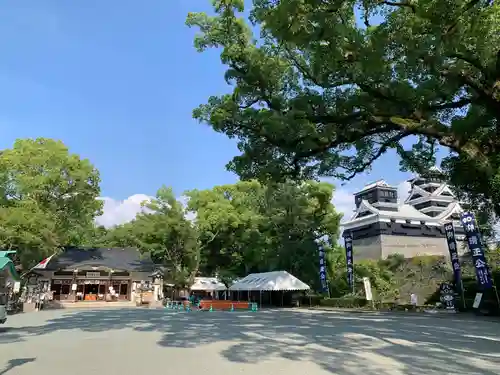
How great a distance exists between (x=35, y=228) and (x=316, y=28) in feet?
72.3

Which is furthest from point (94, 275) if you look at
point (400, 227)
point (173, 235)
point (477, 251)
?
point (400, 227)

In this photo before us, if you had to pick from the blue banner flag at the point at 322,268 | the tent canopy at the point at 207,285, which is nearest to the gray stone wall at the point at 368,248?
the blue banner flag at the point at 322,268

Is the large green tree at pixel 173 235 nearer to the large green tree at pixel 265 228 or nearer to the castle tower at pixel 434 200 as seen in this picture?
the large green tree at pixel 265 228

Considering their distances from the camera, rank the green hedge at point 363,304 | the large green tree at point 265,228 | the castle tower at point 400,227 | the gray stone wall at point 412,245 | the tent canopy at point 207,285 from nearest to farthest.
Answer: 1. the green hedge at point 363,304
2. the large green tree at point 265,228
3. the tent canopy at point 207,285
4. the gray stone wall at point 412,245
5. the castle tower at point 400,227

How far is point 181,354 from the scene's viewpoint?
7246mm

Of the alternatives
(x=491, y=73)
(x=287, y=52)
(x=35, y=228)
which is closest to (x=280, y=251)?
(x=35, y=228)

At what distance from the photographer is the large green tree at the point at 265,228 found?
94.5 ft

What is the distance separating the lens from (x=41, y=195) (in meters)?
26.1

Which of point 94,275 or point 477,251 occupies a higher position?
point 94,275

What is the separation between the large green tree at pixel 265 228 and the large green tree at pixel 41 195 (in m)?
9.95

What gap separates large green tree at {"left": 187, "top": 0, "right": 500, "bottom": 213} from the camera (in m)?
8.11

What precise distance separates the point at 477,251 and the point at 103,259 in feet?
85.7

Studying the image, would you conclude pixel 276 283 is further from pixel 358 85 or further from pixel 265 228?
pixel 358 85

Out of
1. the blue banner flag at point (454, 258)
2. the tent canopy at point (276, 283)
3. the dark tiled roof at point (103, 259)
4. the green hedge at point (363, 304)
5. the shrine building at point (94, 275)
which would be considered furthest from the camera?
the dark tiled roof at point (103, 259)
